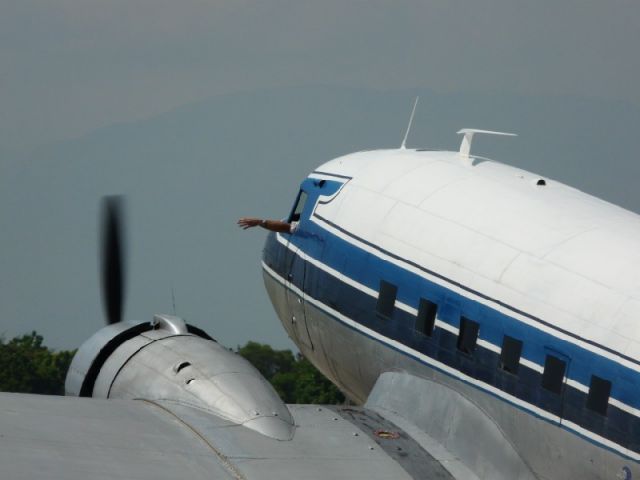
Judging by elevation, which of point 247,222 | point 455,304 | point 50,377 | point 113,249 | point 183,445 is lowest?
point 50,377

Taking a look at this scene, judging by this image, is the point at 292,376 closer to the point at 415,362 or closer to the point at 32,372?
the point at 32,372

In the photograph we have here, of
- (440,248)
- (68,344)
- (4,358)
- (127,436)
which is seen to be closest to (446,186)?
(440,248)

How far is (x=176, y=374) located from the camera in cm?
1517

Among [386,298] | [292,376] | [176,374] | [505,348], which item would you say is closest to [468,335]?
[505,348]

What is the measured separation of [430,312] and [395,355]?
3.05 ft

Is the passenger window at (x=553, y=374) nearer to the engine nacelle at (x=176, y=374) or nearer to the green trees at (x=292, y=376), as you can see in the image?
the engine nacelle at (x=176, y=374)

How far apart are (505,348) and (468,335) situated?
640mm

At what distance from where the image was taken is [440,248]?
50.8 ft

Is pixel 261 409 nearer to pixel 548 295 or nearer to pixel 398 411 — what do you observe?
pixel 398 411

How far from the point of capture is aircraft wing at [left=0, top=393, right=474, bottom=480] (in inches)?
Result: 481

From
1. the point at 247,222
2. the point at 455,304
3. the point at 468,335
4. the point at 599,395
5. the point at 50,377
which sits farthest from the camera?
the point at 50,377

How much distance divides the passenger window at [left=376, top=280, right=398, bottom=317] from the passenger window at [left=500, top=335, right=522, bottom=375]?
2.07 m

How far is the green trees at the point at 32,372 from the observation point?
142ft

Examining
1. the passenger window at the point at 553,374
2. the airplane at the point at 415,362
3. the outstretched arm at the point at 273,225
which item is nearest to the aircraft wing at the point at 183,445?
the airplane at the point at 415,362
